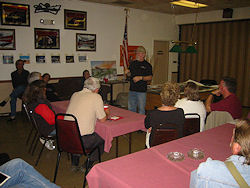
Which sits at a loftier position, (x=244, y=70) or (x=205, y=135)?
(x=244, y=70)

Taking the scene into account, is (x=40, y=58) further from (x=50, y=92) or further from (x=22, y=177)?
(x=22, y=177)

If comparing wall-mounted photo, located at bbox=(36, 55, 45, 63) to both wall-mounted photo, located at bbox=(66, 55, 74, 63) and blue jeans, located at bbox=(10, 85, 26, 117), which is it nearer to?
wall-mounted photo, located at bbox=(66, 55, 74, 63)

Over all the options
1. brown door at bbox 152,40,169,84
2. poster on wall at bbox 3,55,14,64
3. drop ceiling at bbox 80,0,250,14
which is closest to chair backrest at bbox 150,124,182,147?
poster on wall at bbox 3,55,14,64

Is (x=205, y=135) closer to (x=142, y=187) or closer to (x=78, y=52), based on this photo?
(x=142, y=187)

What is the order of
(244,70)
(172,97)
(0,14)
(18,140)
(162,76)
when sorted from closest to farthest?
(172,97)
(18,140)
(0,14)
(244,70)
(162,76)

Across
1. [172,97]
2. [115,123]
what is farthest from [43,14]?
[172,97]

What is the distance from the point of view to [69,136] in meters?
2.66

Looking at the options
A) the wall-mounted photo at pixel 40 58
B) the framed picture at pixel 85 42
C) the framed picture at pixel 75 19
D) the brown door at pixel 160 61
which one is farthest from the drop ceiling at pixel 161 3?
the wall-mounted photo at pixel 40 58

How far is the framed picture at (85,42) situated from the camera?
7.07 m

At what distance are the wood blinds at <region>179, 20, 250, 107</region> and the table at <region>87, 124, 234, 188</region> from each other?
21.3 feet

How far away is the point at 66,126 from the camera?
261 centimetres

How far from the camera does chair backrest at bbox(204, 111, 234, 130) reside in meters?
3.20

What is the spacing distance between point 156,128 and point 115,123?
74 centimetres

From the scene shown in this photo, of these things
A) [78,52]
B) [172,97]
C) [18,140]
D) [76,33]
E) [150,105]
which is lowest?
[18,140]
